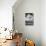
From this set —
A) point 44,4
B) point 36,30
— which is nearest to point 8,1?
point 44,4

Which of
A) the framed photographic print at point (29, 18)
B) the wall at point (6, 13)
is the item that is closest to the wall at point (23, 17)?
the framed photographic print at point (29, 18)

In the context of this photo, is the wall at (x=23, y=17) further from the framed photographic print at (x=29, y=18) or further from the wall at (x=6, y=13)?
the wall at (x=6, y=13)

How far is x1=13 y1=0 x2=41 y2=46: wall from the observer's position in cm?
541

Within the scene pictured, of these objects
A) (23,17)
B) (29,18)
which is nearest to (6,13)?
(23,17)

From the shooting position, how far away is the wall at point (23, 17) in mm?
5414

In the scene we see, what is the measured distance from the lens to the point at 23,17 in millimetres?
5449

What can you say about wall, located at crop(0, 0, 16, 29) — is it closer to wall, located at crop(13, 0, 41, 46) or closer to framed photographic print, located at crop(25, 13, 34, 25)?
wall, located at crop(13, 0, 41, 46)

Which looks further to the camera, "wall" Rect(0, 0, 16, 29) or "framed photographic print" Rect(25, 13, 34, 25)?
"framed photographic print" Rect(25, 13, 34, 25)

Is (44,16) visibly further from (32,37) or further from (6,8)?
(6,8)

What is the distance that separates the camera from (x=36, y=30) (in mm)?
5496

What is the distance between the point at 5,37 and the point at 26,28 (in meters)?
1.78

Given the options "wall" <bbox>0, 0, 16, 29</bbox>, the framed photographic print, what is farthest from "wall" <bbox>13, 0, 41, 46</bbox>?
"wall" <bbox>0, 0, 16, 29</bbox>

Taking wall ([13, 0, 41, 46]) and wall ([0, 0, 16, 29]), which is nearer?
wall ([0, 0, 16, 29])

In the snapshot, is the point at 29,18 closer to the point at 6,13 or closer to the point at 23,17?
the point at 23,17
